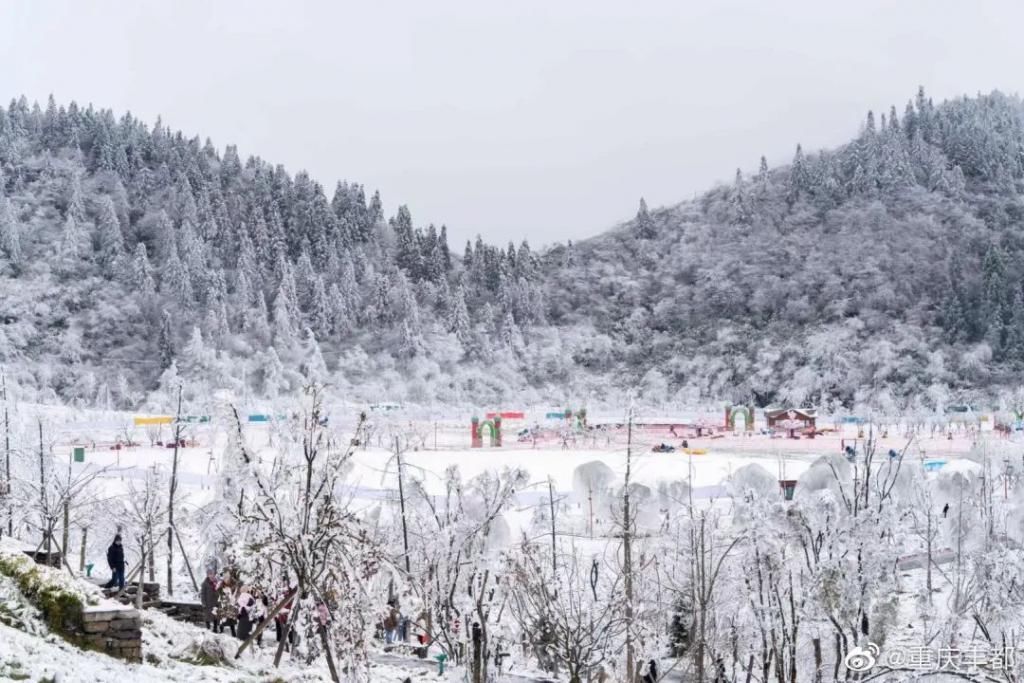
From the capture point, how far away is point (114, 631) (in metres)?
9.78

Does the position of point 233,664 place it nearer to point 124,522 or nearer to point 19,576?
point 19,576

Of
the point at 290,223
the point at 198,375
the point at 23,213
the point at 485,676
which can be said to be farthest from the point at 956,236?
the point at 485,676

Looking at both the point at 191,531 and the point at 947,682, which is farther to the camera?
the point at 191,531

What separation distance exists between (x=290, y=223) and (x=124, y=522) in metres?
116

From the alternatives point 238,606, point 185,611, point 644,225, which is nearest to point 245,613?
point 238,606

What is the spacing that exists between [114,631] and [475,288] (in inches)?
5247

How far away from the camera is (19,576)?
10023 mm

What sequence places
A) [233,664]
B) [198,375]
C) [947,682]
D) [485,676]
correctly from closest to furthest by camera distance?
[233,664] < [485,676] < [947,682] < [198,375]

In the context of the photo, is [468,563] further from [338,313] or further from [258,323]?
[338,313]

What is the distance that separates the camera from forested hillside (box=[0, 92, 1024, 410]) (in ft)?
391

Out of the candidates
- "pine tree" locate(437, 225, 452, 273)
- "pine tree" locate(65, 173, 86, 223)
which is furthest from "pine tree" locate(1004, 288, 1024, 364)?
"pine tree" locate(65, 173, 86, 223)

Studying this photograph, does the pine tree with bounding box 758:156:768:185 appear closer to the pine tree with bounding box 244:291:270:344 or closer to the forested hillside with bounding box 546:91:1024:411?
the forested hillside with bounding box 546:91:1024:411

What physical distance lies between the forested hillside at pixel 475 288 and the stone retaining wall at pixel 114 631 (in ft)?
321

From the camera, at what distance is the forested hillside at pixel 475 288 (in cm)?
11919
